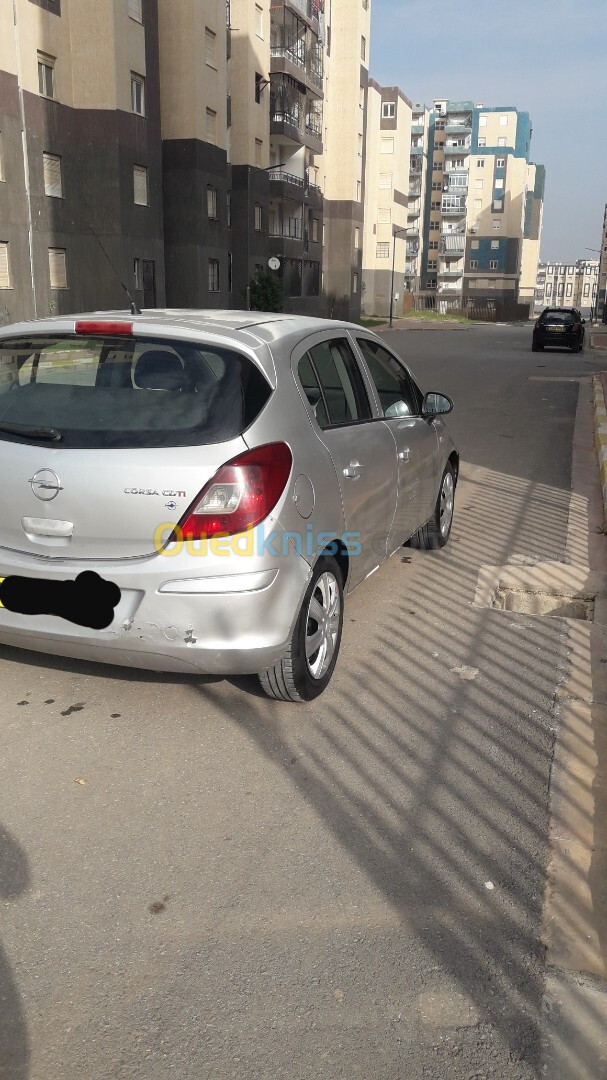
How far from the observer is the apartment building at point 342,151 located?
194 feet

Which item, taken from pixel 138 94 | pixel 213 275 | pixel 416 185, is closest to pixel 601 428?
pixel 138 94

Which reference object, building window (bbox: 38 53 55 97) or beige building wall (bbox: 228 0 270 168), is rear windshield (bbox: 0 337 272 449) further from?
beige building wall (bbox: 228 0 270 168)

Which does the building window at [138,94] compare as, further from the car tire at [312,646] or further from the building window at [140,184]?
the car tire at [312,646]

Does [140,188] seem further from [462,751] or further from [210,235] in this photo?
[462,751]

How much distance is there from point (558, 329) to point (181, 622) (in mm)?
31949

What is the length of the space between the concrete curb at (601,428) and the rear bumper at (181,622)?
198 inches

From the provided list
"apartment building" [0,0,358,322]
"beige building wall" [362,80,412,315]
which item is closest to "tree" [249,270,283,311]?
"apartment building" [0,0,358,322]

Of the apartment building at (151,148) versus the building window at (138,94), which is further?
the building window at (138,94)

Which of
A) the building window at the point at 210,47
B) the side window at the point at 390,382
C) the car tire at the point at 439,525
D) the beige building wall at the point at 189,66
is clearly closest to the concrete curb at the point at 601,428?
the car tire at the point at 439,525

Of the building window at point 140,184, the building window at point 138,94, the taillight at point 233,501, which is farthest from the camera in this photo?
the building window at point 140,184

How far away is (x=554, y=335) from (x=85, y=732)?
3191cm

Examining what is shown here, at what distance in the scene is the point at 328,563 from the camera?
426cm

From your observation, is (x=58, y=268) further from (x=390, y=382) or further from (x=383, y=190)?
(x=383, y=190)

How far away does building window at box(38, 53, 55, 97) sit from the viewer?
2853cm
